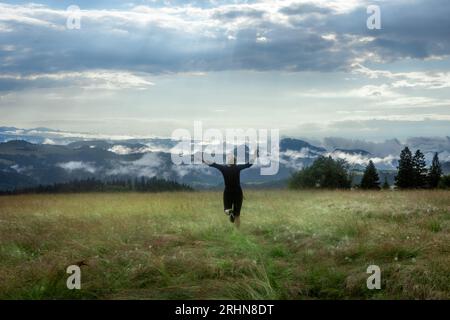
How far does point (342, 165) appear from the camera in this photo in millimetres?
60781

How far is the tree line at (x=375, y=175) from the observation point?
195ft

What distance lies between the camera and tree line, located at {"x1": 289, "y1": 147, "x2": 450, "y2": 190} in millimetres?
59562

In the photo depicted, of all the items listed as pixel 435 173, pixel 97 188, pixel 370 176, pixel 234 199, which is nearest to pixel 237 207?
pixel 234 199

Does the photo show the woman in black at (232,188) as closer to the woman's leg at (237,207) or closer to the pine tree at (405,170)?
the woman's leg at (237,207)

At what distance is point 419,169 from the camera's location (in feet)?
200

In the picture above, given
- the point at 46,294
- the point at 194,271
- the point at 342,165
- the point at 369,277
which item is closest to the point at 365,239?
the point at 369,277

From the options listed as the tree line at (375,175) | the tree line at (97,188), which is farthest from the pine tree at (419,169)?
the tree line at (97,188)

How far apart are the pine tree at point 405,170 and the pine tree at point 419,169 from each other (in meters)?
0.50

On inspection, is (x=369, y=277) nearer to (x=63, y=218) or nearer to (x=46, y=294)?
(x=46, y=294)

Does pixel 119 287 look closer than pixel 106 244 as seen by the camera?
Yes

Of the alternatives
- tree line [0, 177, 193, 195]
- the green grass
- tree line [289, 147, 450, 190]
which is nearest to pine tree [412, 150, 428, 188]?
tree line [289, 147, 450, 190]
